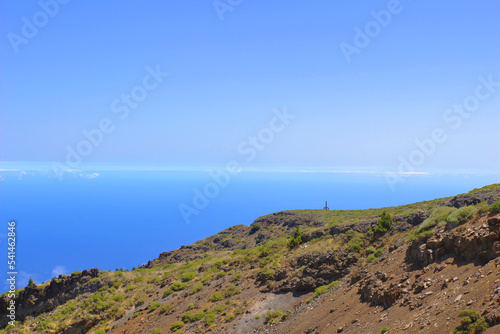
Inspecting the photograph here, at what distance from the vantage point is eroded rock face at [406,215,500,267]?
9.39 metres

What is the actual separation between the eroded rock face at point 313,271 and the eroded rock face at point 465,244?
20.3ft

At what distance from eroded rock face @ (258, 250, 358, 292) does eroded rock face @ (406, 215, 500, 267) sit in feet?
20.3

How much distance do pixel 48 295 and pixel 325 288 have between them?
93.3 feet

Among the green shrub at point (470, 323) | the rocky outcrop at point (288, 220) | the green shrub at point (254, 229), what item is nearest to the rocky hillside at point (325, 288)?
the green shrub at point (470, 323)

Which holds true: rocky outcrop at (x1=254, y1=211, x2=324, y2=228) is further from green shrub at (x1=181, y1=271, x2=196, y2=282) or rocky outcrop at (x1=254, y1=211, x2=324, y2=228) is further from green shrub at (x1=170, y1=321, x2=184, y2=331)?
green shrub at (x1=170, y1=321, x2=184, y2=331)

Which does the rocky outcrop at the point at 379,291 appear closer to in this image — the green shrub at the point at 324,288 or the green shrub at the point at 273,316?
the green shrub at the point at 324,288

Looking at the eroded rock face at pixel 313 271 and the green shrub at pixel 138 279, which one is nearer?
the eroded rock face at pixel 313 271

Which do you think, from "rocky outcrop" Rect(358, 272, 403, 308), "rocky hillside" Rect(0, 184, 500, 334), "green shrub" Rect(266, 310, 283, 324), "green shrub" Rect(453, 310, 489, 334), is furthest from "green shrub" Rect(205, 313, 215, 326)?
"green shrub" Rect(453, 310, 489, 334)

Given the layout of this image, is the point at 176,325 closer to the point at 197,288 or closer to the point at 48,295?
the point at 197,288

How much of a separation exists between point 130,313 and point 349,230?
768 inches

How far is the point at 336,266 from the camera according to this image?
18500 mm

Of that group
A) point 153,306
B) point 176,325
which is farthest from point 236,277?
point 153,306

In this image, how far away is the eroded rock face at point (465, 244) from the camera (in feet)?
30.8

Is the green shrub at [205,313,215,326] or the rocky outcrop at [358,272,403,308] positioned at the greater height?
the green shrub at [205,313,215,326]
